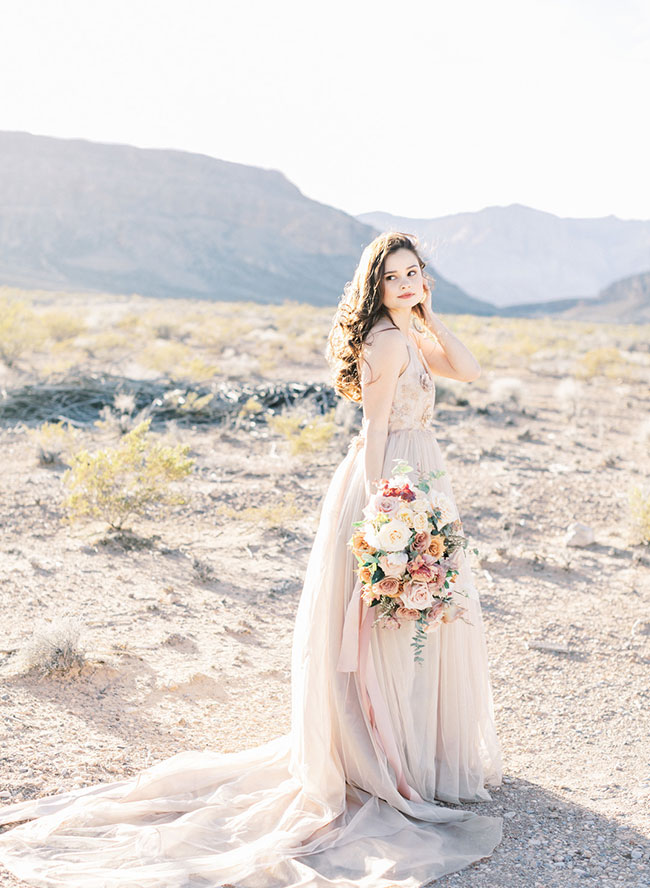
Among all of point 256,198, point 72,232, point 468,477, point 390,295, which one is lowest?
point 468,477

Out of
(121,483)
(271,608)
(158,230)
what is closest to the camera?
(271,608)

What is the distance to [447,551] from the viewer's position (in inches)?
123

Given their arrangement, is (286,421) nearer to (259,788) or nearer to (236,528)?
(236,528)

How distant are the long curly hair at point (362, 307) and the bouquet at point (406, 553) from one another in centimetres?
50

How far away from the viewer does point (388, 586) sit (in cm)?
299

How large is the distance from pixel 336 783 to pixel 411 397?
1.48m

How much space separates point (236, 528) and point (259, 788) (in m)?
3.98

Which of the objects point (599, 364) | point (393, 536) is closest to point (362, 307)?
point (393, 536)

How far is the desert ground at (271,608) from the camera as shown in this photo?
335cm

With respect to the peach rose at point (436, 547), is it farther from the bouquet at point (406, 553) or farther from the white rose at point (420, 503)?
the white rose at point (420, 503)

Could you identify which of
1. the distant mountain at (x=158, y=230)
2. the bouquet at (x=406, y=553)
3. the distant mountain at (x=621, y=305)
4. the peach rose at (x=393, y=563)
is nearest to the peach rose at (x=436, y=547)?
the bouquet at (x=406, y=553)

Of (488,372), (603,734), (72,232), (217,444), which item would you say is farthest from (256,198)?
(603,734)

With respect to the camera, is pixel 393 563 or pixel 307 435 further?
pixel 307 435

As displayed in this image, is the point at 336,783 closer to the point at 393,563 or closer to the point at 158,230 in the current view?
the point at 393,563
